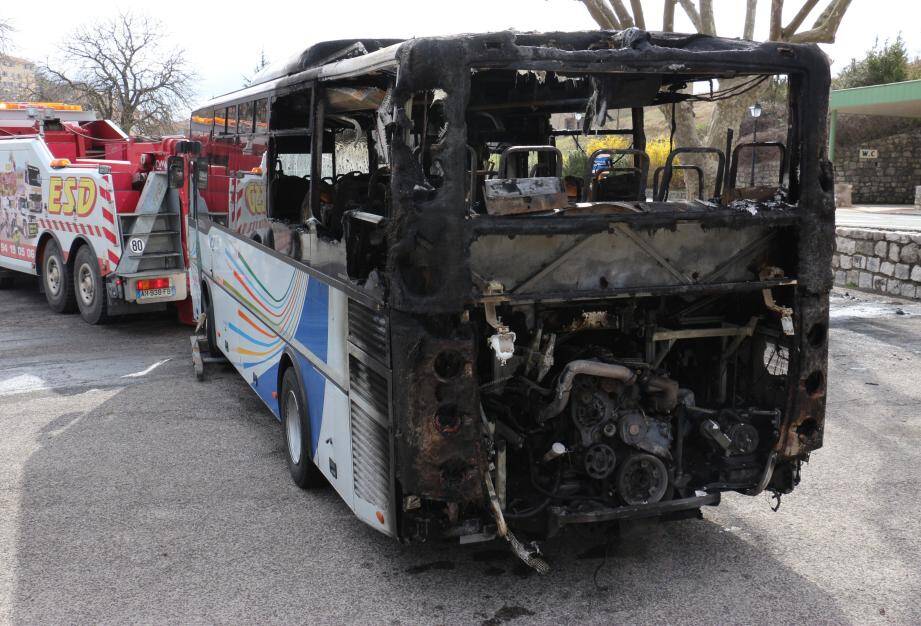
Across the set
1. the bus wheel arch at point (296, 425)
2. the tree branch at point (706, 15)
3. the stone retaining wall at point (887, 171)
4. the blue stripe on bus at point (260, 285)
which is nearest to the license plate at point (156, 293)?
the blue stripe on bus at point (260, 285)

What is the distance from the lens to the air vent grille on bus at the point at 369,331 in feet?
14.0

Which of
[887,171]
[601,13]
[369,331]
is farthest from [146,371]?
[887,171]

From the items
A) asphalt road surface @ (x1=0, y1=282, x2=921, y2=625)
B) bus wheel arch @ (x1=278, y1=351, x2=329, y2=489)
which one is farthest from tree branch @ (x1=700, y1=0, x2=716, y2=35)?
bus wheel arch @ (x1=278, y1=351, x2=329, y2=489)

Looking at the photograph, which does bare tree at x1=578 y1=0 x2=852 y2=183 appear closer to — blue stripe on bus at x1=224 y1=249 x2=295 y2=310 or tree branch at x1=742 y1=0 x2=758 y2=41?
tree branch at x1=742 y1=0 x2=758 y2=41

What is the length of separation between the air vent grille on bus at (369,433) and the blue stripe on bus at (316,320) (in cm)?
56

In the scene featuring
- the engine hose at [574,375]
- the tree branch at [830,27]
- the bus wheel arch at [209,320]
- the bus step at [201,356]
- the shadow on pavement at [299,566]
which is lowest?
the shadow on pavement at [299,566]

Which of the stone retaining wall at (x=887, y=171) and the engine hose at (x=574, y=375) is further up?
the stone retaining wall at (x=887, y=171)

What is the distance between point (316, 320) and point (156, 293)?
270 inches

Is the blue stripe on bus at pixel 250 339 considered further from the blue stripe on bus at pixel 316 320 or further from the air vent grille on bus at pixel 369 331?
the air vent grille on bus at pixel 369 331

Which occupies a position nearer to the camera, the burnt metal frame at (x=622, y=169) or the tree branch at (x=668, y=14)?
the burnt metal frame at (x=622, y=169)

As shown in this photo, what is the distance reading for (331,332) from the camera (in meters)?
5.21

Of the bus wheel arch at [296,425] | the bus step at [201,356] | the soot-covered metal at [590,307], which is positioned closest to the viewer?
the soot-covered metal at [590,307]

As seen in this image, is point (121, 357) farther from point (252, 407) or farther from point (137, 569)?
point (137, 569)

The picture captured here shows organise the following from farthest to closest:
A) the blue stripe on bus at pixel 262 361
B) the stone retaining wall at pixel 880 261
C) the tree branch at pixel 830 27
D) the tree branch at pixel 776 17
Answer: the stone retaining wall at pixel 880 261
the tree branch at pixel 830 27
the tree branch at pixel 776 17
the blue stripe on bus at pixel 262 361
